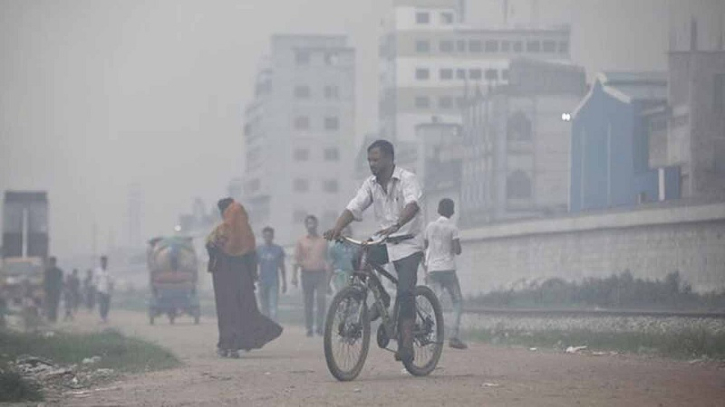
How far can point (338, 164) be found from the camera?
391ft

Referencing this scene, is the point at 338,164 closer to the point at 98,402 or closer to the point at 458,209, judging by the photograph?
the point at 458,209

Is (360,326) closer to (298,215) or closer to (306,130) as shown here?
(298,215)

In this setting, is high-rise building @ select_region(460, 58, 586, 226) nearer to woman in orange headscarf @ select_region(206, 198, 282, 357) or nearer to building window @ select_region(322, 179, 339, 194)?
building window @ select_region(322, 179, 339, 194)

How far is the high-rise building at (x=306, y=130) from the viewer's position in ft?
382

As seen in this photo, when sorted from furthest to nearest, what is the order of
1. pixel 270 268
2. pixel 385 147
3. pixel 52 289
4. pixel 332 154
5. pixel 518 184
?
pixel 332 154 < pixel 518 184 < pixel 52 289 < pixel 270 268 < pixel 385 147

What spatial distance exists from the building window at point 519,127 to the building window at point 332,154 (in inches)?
1884

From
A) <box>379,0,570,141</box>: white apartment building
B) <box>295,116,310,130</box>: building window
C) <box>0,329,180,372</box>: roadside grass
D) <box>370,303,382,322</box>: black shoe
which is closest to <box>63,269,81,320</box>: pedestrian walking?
<box>0,329,180,372</box>: roadside grass

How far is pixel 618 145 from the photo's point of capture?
5416cm

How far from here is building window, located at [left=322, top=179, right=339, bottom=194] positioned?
11794cm

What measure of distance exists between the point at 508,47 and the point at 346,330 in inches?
4118

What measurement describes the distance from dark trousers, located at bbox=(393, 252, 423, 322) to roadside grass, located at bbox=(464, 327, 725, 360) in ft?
12.6

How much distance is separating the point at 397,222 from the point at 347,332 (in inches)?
36.9

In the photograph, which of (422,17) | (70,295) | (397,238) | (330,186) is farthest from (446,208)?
(330,186)

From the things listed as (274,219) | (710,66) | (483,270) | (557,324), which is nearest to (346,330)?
(557,324)
